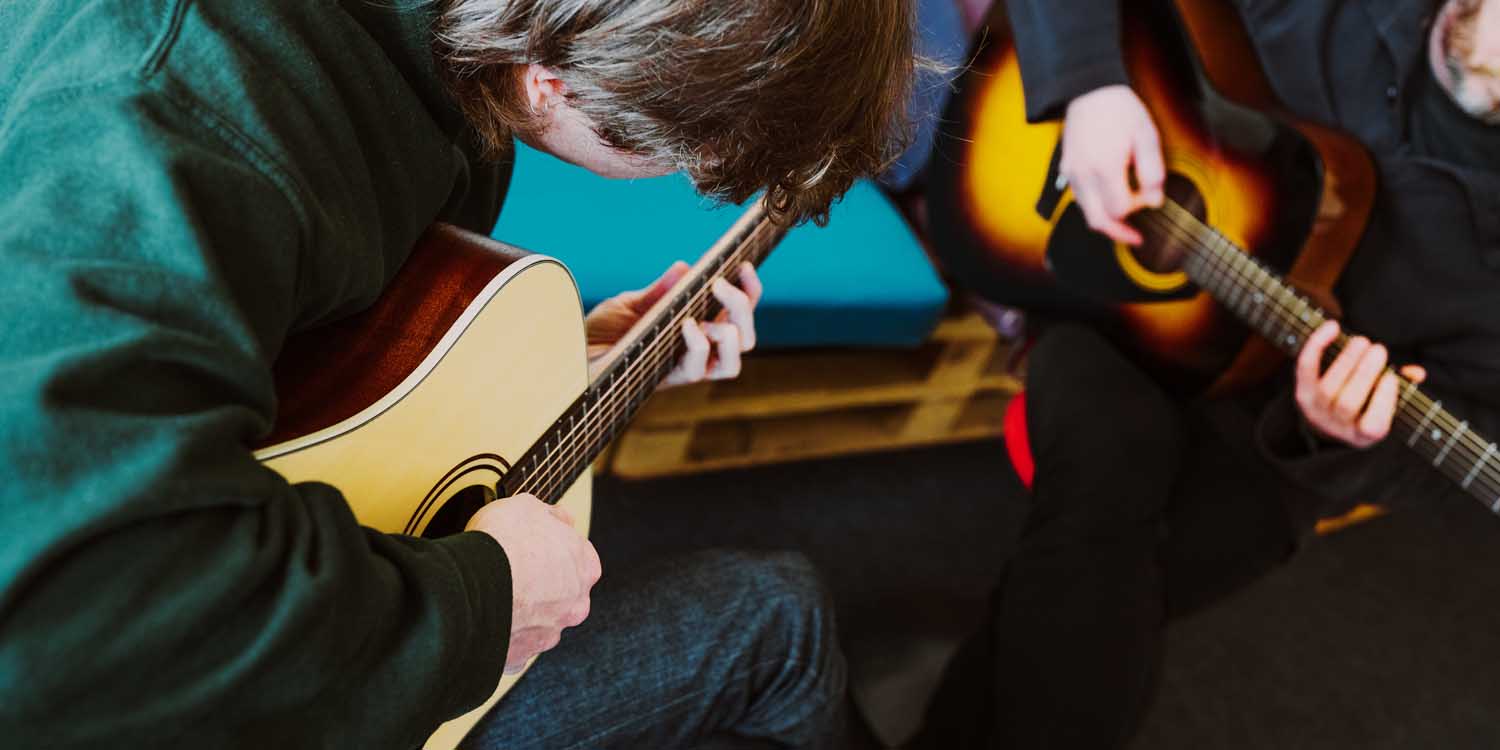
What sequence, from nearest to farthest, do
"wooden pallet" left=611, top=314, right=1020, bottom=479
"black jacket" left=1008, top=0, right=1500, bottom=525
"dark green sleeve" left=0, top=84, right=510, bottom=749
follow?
"dark green sleeve" left=0, top=84, right=510, bottom=749 < "black jacket" left=1008, top=0, right=1500, bottom=525 < "wooden pallet" left=611, top=314, right=1020, bottom=479

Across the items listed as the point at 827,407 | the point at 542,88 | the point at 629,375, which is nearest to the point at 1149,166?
the point at 827,407

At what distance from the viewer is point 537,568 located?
0.65 m

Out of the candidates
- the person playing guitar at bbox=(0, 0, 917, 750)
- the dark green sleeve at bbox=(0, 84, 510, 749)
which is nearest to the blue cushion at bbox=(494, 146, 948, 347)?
the person playing guitar at bbox=(0, 0, 917, 750)

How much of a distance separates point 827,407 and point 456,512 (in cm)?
105

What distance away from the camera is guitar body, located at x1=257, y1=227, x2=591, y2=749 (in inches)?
24.8

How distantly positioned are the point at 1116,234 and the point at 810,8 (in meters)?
0.87

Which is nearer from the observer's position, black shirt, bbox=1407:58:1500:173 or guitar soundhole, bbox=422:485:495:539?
guitar soundhole, bbox=422:485:495:539

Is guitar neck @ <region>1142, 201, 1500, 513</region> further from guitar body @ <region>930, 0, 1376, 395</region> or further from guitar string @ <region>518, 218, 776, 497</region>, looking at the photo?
guitar string @ <region>518, 218, 776, 497</region>

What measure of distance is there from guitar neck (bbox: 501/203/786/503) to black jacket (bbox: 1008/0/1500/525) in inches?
20.2

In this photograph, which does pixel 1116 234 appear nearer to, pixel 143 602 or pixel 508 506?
pixel 508 506

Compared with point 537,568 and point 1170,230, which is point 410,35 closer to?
point 537,568

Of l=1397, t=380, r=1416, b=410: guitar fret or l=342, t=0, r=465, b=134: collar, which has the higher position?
l=342, t=0, r=465, b=134: collar

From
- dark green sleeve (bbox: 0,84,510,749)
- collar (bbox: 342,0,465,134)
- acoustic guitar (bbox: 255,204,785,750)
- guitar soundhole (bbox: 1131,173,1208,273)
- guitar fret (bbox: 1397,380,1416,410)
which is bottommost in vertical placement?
guitar fret (bbox: 1397,380,1416,410)

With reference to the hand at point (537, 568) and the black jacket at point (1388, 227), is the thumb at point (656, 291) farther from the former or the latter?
the black jacket at point (1388, 227)
